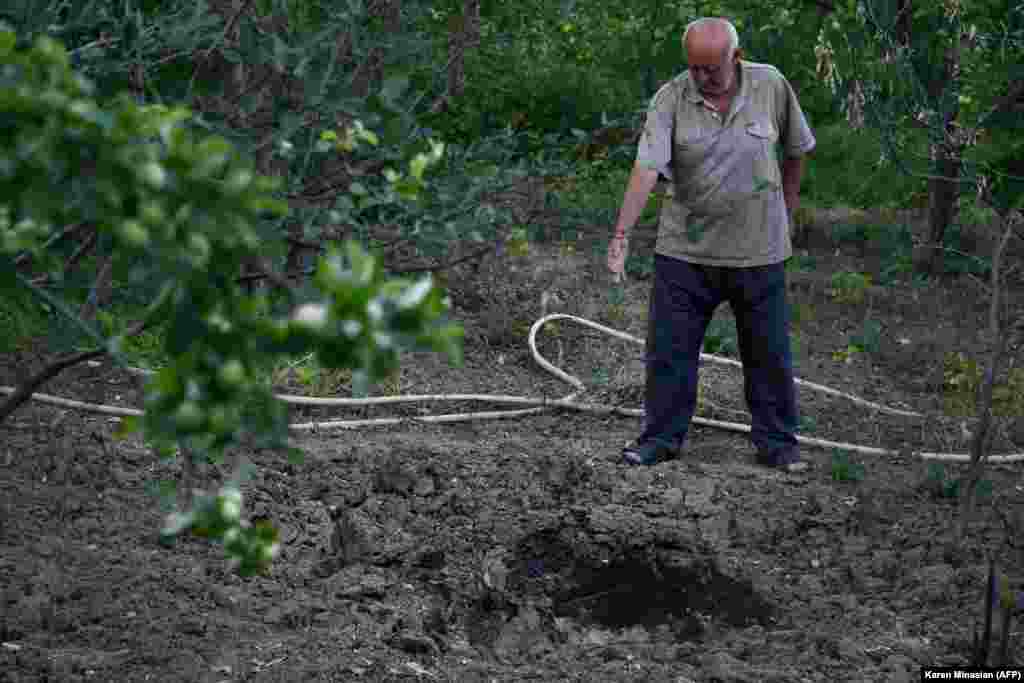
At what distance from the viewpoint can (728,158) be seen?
492 cm

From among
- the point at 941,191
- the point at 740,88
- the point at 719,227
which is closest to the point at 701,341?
the point at 719,227

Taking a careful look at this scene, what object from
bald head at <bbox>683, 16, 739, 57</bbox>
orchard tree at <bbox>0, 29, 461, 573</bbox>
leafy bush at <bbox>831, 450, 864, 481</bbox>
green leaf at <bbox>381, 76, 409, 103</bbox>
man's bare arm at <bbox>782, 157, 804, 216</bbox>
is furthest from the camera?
man's bare arm at <bbox>782, 157, 804, 216</bbox>

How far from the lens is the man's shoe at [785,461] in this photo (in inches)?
206

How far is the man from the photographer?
4.88 m

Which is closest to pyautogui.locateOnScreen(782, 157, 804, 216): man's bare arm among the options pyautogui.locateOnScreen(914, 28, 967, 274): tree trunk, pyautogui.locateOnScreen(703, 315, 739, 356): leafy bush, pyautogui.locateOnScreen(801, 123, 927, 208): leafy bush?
pyautogui.locateOnScreen(703, 315, 739, 356): leafy bush

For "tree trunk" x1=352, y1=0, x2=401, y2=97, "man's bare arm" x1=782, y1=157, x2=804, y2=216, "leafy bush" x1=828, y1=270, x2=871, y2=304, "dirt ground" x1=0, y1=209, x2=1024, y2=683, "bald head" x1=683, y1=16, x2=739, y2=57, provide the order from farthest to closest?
"leafy bush" x1=828, y1=270, x2=871, y2=304 < "man's bare arm" x1=782, y1=157, x2=804, y2=216 < "bald head" x1=683, y1=16, x2=739, y2=57 < "dirt ground" x1=0, y1=209, x2=1024, y2=683 < "tree trunk" x1=352, y1=0, x2=401, y2=97

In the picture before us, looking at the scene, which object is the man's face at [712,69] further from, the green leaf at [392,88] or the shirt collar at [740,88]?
the green leaf at [392,88]

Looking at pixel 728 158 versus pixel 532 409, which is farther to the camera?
pixel 532 409

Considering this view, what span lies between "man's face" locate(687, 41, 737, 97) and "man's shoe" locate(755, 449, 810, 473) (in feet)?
4.79

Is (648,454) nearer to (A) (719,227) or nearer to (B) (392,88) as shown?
(A) (719,227)

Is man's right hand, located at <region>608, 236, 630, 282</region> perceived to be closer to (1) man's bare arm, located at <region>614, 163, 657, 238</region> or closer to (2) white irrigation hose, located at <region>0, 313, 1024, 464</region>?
(1) man's bare arm, located at <region>614, 163, 657, 238</region>

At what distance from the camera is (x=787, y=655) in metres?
3.71

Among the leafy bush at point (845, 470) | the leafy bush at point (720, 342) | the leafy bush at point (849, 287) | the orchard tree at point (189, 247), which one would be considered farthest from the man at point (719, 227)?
the orchard tree at point (189, 247)

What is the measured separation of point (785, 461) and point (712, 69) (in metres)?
1.60
